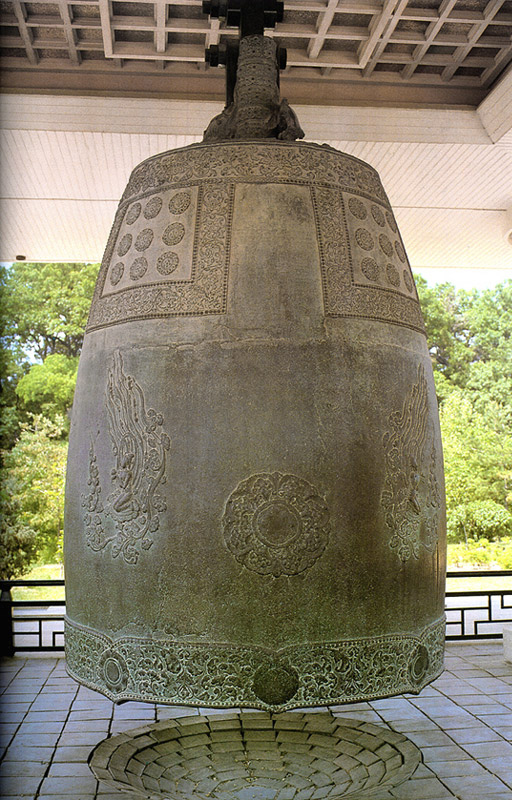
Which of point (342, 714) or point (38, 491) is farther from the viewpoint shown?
point (38, 491)

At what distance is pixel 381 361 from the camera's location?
2303 millimetres

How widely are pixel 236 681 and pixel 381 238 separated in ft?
4.46

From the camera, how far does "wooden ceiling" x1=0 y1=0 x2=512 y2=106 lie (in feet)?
12.2

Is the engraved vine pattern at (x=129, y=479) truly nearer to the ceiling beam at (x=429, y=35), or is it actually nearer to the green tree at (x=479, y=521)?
the ceiling beam at (x=429, y=35)

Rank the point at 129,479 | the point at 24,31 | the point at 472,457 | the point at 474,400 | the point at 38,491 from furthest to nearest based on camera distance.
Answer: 1. the point at 474,400
2. the point at 472,457
3. the point at 38,491
4. the point at 24,31
5. the point at 129,479

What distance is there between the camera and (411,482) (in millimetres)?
2289

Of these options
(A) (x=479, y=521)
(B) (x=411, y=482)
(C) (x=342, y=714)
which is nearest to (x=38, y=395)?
(A) (x=479, y=521)

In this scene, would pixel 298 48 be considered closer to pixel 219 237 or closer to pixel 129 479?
pixel 219 237

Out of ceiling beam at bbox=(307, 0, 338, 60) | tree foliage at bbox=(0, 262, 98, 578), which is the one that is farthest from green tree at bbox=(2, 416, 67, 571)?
ceiling beam at bbox=(307, 0, 338, 60)

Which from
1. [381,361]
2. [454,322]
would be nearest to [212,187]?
[381,361]

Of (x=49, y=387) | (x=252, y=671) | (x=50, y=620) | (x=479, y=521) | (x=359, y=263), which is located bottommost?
(x=479, y=521)

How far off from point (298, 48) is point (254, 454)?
112 inches

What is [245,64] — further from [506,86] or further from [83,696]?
[83,696]

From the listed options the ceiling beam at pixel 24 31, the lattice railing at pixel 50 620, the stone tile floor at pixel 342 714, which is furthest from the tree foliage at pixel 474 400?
the ceiling beam at pixel 24 31
